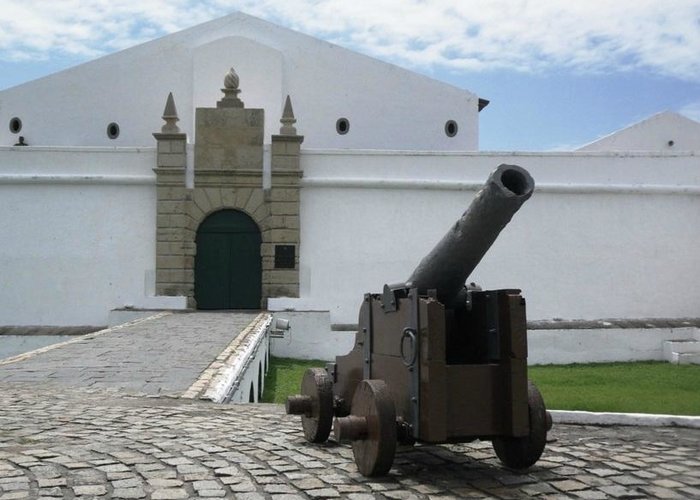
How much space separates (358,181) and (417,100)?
321 cm

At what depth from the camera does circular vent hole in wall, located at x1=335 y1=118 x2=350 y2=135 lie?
14.6m

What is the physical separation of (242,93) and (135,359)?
332 inches

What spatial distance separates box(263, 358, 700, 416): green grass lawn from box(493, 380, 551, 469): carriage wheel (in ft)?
9.49

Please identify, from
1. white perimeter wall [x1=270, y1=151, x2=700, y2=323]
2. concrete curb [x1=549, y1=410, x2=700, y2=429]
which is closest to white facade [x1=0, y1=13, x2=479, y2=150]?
white perimeter wall [x1=270, y1=151, x2=700, y2=323]

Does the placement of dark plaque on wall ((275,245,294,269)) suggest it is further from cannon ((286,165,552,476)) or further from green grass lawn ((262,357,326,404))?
cannon ((286,165,552,476))

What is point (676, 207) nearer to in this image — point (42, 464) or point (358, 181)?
point (358, 181)

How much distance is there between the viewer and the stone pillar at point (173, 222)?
480 inches

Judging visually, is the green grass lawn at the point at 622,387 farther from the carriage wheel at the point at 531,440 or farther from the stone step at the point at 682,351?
the carriage wheel at the point at 531,440

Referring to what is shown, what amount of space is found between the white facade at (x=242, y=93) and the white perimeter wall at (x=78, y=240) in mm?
2113

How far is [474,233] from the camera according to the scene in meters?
3.25

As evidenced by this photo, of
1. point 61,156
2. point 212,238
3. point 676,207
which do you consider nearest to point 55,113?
point 61,156

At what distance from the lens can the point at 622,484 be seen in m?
3.27

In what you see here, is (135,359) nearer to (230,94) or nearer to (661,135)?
(230,94)


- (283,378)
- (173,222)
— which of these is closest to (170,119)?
(173,222)
